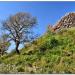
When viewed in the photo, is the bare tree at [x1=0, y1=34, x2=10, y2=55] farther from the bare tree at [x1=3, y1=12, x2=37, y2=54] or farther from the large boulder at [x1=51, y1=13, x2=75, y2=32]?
the large boulder at [x1=51, y1=13, x2=75, y2=32]

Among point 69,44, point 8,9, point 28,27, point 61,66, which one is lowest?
point 61,66

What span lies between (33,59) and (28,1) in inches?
Result: 29.8

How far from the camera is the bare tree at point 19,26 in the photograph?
3.90 meters

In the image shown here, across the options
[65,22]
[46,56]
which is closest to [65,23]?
[65,22]

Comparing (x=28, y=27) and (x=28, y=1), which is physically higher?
(x=28, y=1)

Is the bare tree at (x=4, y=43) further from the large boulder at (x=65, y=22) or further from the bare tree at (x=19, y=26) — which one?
the large boulder at (x=65, y=22)

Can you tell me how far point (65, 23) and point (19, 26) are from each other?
61cm

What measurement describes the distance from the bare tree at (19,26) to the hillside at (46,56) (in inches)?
5.9

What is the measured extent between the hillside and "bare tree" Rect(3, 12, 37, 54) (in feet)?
0.49

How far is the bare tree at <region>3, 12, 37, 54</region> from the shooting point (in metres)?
3.90

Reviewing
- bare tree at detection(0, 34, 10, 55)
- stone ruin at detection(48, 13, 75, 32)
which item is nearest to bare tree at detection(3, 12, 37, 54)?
bare tree at detection(0, 34, 10, 55)

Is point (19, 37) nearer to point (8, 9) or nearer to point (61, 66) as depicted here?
point (8, 9)

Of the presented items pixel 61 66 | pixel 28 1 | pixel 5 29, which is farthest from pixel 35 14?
pixel 61 66

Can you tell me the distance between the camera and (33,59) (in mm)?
3883
